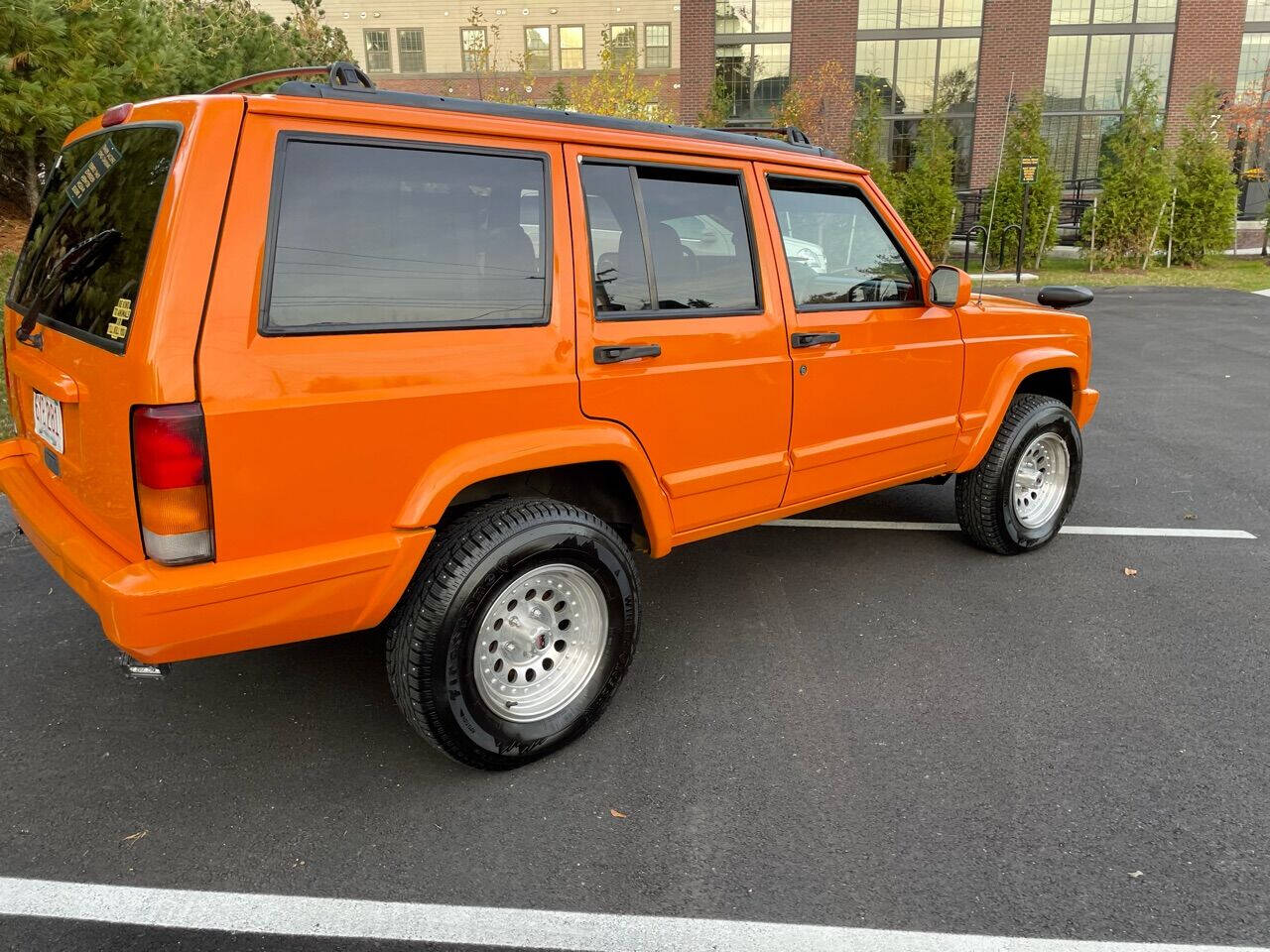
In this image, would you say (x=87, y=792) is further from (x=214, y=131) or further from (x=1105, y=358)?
(x=1105, y=358)

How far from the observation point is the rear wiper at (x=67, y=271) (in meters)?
2.50

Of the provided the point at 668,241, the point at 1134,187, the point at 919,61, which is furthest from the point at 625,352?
the point at 919,61

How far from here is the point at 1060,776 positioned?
9.35 feet

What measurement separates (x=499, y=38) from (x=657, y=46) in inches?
234

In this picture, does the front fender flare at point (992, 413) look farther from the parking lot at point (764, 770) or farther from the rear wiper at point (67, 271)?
the rear wiper at point (67, 271)

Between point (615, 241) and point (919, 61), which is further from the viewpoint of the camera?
point (919, 61)

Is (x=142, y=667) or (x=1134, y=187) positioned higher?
(x=1134, y=187)

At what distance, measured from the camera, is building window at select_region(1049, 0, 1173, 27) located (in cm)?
2689

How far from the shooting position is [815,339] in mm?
3469

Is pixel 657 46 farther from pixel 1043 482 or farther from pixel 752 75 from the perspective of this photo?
pixel 1043 482

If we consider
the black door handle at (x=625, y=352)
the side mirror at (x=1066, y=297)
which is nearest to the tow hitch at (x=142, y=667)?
the black door handle at (x=625, y=352)

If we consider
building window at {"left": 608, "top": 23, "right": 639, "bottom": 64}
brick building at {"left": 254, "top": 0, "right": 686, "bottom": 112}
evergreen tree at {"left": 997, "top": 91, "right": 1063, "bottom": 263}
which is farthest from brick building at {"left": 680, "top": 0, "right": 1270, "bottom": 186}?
evergreen tree at {"left": 997, "top": 91, "right": 1063, "bottom": 263}

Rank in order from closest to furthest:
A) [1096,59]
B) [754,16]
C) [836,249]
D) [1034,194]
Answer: [836,249]
[1034,194]
[1096,59]
[754,16]

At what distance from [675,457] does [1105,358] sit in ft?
29.0
